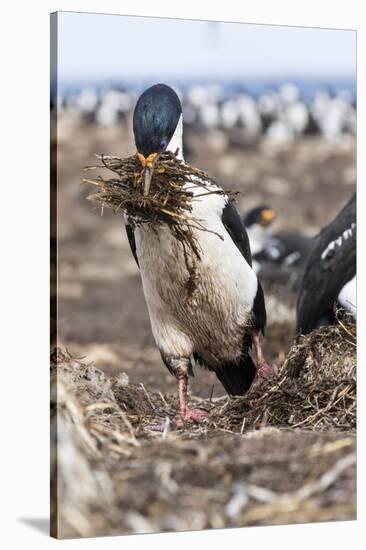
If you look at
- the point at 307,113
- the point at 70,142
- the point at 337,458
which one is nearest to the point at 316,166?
the point at 307,113

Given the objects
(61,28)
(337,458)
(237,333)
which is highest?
(61,28)

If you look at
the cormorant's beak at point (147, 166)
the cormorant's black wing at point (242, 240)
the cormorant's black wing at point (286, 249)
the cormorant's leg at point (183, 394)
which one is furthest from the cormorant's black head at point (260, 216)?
the cormorant's beak at point (147, 166)

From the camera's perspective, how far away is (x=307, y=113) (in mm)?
9477

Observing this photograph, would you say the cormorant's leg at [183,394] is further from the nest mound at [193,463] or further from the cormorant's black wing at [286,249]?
the cormorant's black wing at [286,249]

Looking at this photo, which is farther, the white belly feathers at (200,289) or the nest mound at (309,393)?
the nest mound at (309,393)

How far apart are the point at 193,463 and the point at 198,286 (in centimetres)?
102

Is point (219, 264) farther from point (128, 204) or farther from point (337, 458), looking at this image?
point (337, 458)

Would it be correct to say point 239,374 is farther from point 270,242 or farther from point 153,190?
point 270,242

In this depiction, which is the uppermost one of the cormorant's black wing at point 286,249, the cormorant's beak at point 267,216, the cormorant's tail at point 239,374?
the cormorant's beak at point 267,216

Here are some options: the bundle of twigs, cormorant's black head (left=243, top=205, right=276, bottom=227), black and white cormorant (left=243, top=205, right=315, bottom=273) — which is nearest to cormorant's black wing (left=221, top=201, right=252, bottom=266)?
Result: the bundle of twigs

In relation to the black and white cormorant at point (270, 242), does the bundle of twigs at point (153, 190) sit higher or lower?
higher

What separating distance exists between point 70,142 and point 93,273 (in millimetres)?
2930

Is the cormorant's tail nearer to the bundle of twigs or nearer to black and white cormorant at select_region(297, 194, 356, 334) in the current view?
black and white cormorant at select_region(297, 194, 356, 334)

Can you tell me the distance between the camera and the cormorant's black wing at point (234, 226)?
726 cm
